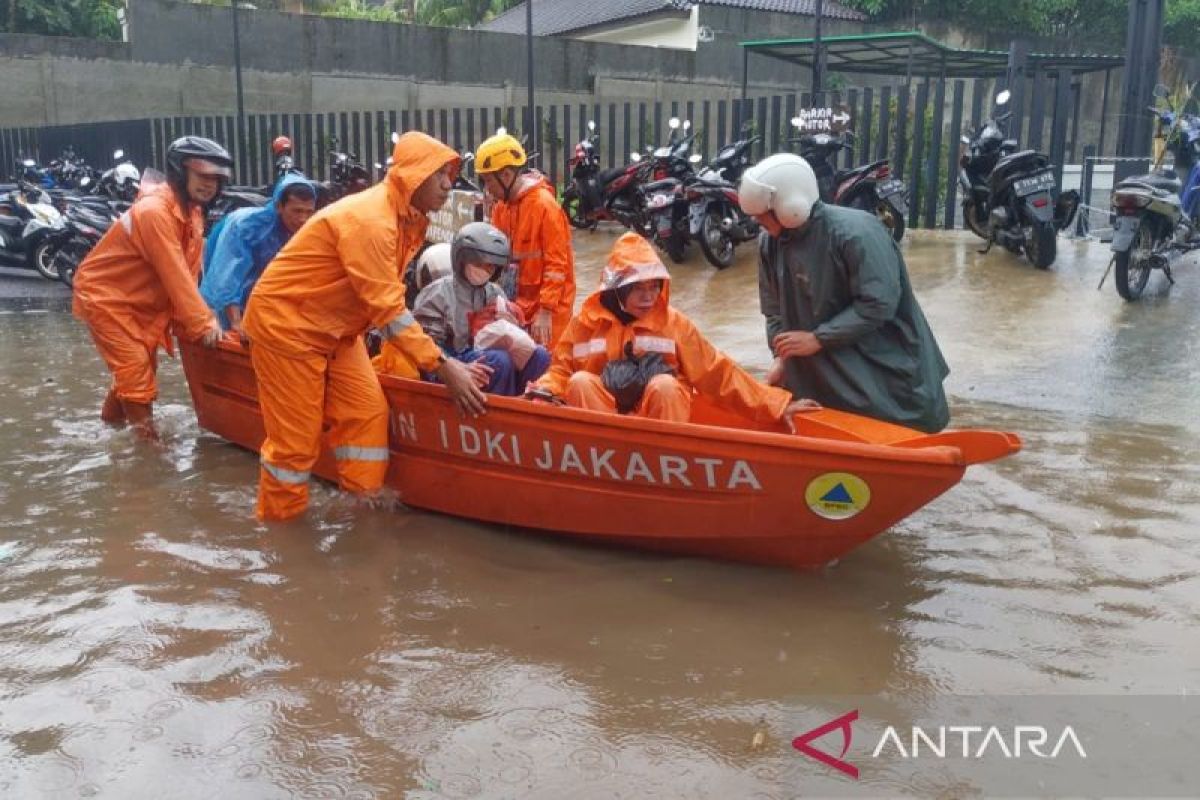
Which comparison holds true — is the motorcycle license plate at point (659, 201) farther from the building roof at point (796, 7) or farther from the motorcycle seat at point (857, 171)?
the building roof at point (796, 7)

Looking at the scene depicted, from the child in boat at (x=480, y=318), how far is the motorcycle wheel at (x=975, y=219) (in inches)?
217

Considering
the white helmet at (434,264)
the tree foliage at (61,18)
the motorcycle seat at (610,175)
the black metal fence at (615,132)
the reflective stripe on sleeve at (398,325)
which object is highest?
the tree foliage at (61,18)

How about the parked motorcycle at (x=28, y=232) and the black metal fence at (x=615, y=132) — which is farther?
the parked motorcycle at (x=28, y=232)

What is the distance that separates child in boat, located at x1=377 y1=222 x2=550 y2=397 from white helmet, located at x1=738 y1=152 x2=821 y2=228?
1.17 metres

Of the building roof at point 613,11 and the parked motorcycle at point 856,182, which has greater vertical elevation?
the building roof at point 613,11

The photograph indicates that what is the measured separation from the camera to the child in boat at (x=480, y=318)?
450cm

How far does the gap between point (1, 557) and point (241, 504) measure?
95 cm

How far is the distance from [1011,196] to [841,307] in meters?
5.02

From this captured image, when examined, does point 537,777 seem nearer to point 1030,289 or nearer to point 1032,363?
point 1032,363

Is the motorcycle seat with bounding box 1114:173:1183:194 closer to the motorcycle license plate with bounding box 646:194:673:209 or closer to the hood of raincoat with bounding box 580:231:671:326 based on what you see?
the motorcycle license plate with bounding box 646:194:673:209

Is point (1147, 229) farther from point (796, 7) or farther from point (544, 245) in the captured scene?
point (796, 7)

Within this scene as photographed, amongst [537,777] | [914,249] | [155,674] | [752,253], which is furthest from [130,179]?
[537,777]

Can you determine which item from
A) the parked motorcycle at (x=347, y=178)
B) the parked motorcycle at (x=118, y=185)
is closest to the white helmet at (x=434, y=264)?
the parked motorcycle at (x=347, y=178)

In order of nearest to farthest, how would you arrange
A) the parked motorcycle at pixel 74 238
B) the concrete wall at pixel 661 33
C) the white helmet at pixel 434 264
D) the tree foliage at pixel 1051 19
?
the white helmet at pixel 434 264 → the parked motorcycle at pixel 74 238 → the concrete wall at pixel 661 33 → the tree foliage at pixel 1051 19
